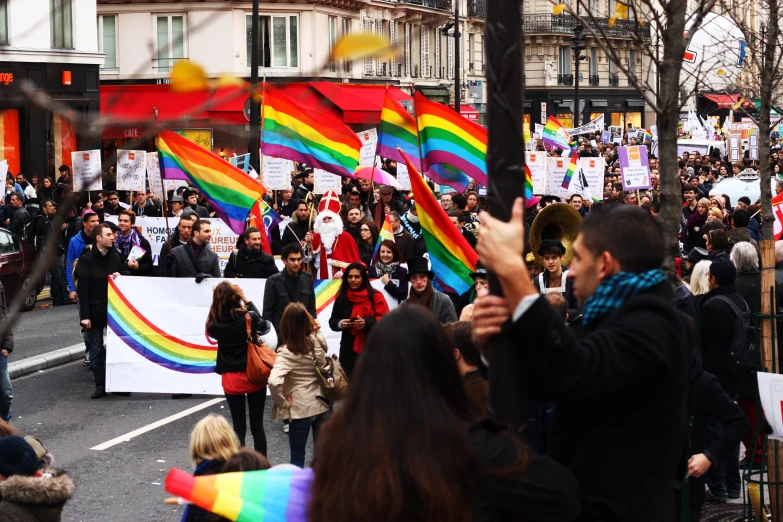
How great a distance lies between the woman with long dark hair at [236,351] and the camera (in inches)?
322

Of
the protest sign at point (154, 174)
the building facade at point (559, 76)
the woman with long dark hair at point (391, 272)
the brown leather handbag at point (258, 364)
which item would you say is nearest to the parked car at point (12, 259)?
the protest sign at point (154, 174)

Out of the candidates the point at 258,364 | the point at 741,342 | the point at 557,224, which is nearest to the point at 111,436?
the point at 258,364

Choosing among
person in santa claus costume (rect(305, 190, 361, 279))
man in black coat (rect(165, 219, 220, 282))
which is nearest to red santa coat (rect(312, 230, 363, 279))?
person in santa claus costume (rect(305, 190, 361, 279))

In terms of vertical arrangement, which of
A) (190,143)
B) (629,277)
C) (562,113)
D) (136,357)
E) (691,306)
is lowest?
(136,357)

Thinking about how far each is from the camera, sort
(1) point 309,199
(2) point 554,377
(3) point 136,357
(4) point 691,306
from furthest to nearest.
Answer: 1. (1) point 309,199
2. (3) point 136,357
3. (4) point 691,306
4. (2) point 554,377

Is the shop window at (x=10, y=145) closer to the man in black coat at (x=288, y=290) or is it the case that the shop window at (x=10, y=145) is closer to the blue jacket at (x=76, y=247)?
the blue jacket at (x=76, y=247)

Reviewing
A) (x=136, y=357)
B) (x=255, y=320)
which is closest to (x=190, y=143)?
(x=136, y=357)

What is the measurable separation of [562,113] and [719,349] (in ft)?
Answer: 202

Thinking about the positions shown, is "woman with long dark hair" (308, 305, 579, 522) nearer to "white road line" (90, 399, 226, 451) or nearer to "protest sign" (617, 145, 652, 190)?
"white road line" (90, 399, 226, 451)

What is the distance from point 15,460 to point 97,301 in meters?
6.11

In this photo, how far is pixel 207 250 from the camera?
1166cm

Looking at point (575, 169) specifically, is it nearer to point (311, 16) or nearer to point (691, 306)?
point (691, 306)

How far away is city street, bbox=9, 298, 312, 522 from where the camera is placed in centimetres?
766

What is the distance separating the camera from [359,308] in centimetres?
898
